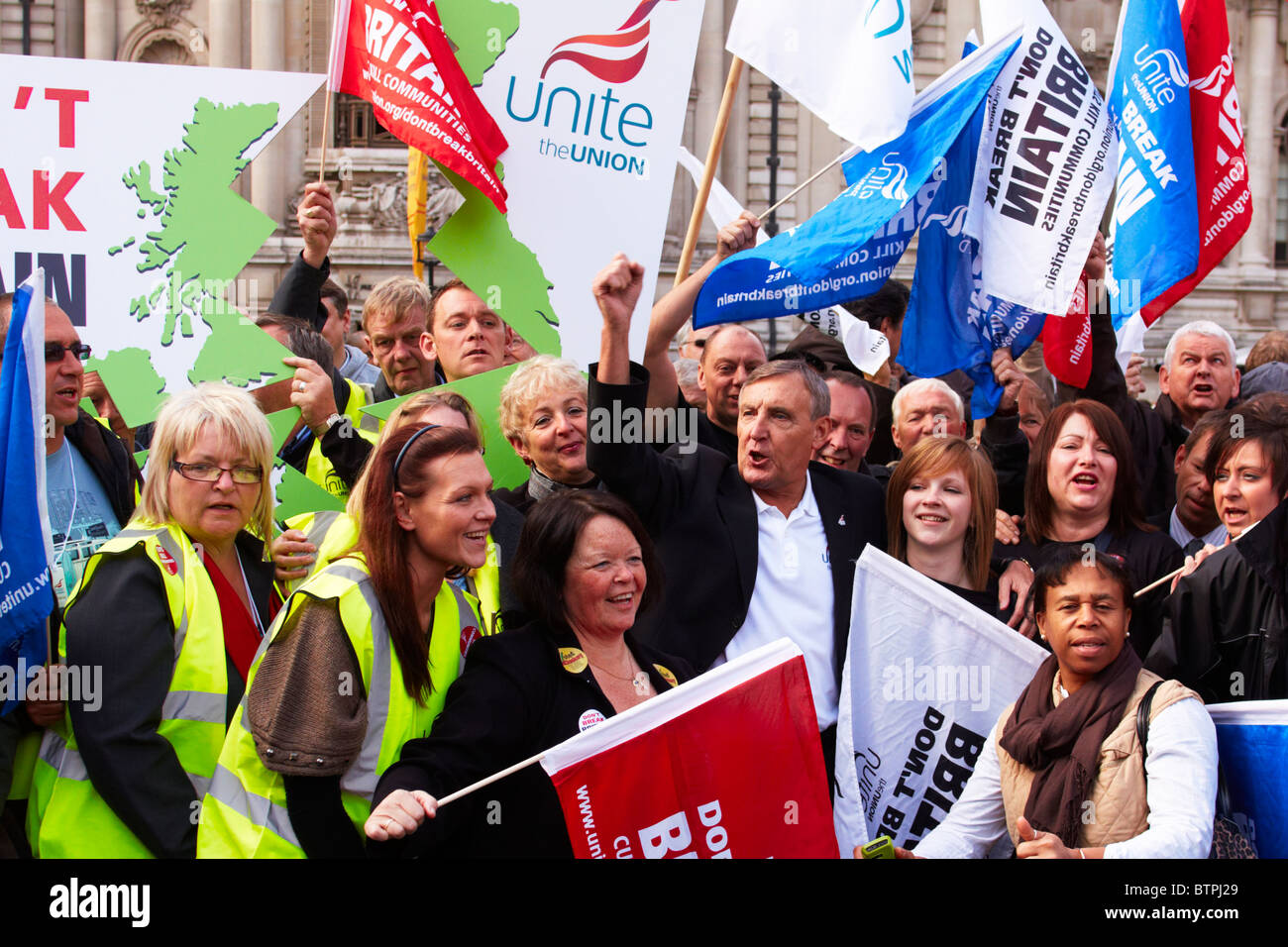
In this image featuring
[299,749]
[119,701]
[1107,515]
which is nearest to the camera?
[299,749]

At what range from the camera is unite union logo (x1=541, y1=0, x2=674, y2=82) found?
502 centimetres

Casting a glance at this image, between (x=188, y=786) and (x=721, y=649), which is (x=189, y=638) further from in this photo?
(x=721, y=649)

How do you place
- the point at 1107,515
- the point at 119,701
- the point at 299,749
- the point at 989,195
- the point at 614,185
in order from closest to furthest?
the point at 299,749 → the point at 119,701 → the point at 1107,515 → the point at 614,185 → the point at 989,195

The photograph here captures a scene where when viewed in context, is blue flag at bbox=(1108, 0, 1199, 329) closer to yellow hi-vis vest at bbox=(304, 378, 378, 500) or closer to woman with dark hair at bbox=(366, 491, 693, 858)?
woman with dark hair at bbox=(366, 491, 693, 858)

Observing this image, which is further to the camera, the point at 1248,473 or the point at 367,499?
the point at 1248,473

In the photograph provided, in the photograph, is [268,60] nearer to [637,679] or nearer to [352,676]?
[637,679]

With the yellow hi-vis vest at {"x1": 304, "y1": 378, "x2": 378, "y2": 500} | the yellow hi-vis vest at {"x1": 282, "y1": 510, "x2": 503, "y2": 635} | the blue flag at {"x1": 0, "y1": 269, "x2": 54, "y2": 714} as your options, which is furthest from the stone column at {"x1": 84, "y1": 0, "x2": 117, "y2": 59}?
the blue flag at {"x1": 0, "y1": 269, "x2": 54, "y2": 714}

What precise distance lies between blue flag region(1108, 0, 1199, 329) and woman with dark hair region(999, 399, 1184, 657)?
2.54 ft

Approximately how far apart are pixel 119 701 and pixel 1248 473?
323cm

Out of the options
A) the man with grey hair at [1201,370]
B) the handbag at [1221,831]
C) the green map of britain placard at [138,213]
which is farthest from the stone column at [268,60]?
the handbag at [1221,831]

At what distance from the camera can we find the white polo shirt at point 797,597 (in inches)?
157

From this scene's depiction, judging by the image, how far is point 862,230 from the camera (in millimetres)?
4863

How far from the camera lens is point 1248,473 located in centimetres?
430
